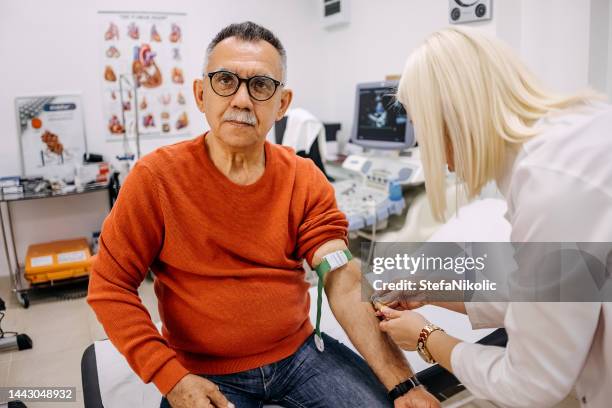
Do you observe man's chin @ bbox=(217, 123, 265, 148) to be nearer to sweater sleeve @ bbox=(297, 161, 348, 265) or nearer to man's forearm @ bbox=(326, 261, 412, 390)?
sweater sleeve @ bbox=(297, 161, 348, 265)

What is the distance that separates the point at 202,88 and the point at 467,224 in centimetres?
142

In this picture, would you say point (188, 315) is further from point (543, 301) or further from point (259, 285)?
point (543, 301)

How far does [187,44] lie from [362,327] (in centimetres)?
340

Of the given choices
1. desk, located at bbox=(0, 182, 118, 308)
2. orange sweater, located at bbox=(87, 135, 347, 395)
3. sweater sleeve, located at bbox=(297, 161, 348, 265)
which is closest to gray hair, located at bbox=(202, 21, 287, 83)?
orange sweater, located at bbox=(87, 135, 347, 395)

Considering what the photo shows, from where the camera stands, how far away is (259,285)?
1.29 meters

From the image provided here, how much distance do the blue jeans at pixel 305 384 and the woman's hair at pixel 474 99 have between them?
0.65m

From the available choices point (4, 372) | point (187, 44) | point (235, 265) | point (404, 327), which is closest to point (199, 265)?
point (235, 265)

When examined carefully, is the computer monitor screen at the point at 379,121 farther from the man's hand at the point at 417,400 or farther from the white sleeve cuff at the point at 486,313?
the man's hand at the point at 417,400

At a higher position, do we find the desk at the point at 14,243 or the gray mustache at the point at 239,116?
the gray mustache at the point at 239,116

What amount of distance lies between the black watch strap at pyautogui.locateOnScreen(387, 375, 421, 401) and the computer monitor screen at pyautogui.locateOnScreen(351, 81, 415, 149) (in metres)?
2.03

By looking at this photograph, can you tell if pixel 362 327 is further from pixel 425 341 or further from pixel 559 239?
pixel 559 239

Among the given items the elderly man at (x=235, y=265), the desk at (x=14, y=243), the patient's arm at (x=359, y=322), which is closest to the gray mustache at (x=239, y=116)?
the elderly man at (x=235, y=265)

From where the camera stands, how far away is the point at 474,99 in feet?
3.11

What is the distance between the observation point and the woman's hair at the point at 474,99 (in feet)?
3.10
